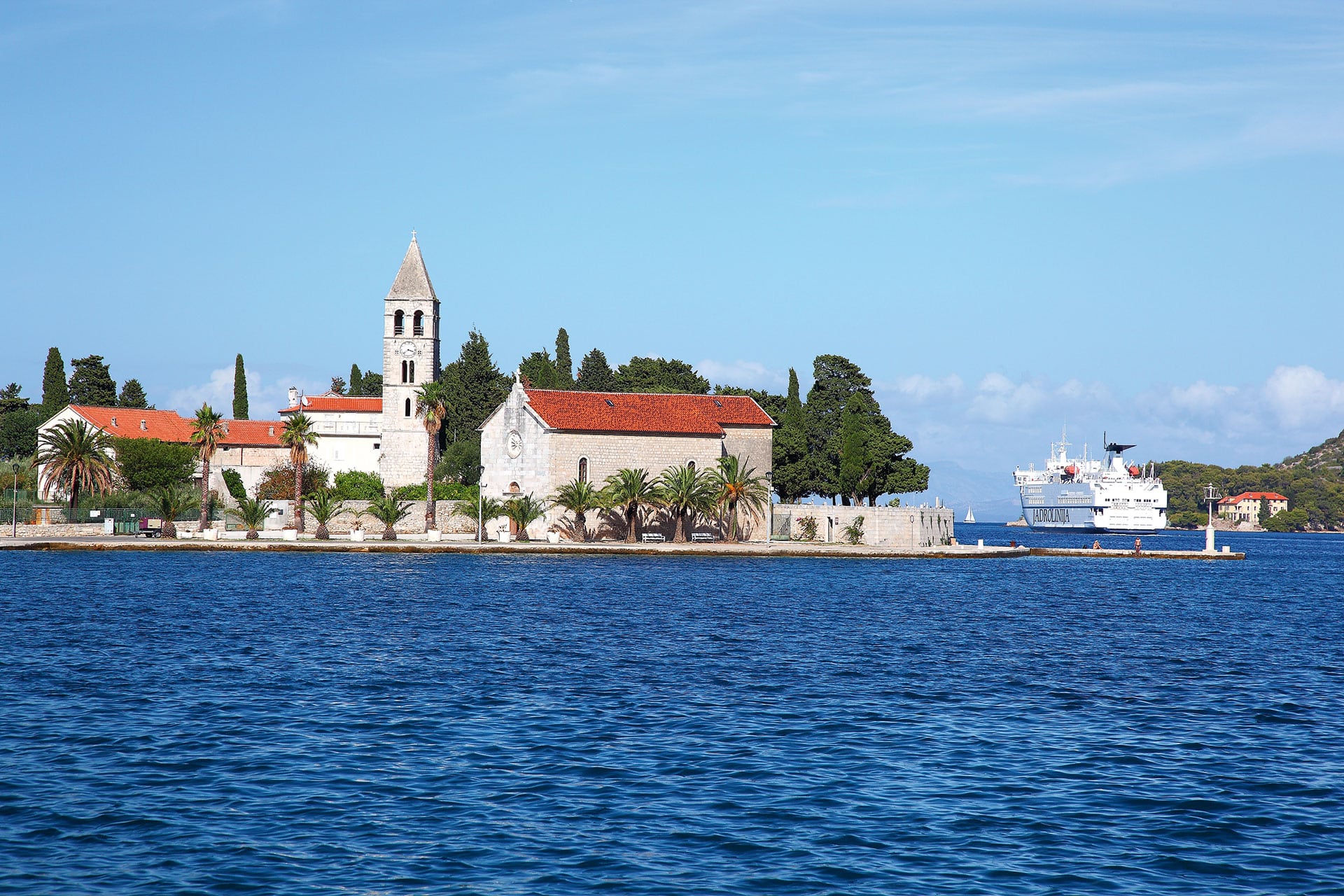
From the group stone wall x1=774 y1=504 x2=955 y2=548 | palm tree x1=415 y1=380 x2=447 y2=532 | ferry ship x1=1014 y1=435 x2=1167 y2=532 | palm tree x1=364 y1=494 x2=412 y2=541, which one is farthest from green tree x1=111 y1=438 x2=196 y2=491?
ferry ship x1=1014 y1=435 x2=1167 y2=532

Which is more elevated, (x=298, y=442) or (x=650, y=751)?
(x=298, y=442)

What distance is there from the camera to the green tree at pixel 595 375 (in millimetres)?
106312

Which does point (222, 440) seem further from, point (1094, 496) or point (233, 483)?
point (1094, 496)

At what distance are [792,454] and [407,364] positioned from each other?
2622cm

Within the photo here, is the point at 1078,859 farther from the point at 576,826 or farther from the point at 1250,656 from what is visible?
the point at 1250,656

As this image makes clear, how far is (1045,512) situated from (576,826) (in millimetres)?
152721

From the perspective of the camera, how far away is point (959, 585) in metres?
54.8

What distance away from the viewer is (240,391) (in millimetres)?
103750

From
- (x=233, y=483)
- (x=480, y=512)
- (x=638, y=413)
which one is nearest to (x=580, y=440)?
(x=638, y=413)

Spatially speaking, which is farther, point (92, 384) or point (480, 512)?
point (92, 384)

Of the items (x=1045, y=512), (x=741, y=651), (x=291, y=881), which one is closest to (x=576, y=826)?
(x=291, y=881)

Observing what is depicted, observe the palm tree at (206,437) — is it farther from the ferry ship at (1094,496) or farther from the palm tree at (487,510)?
the ferry ship at (1094,496)

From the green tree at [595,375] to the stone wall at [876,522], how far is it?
3639 cm

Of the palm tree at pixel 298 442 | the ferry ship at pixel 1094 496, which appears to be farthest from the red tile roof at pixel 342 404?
the ferry ship at pixel 1094 496
